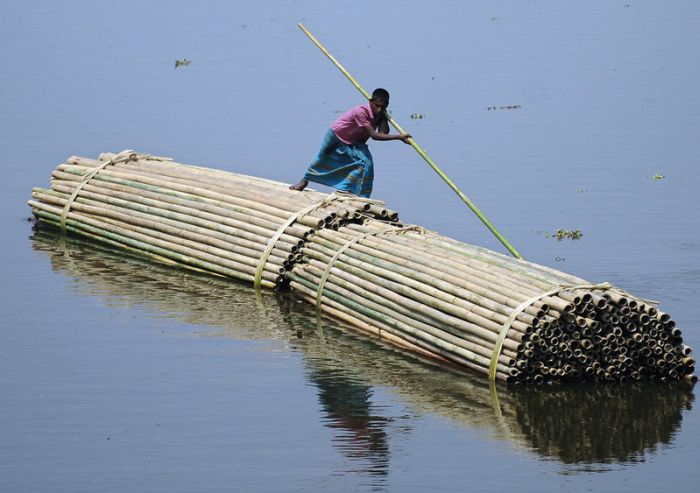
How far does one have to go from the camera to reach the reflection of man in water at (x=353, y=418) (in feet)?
40.5

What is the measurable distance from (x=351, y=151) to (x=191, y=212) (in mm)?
2010

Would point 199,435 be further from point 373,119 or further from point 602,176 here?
point 602,176

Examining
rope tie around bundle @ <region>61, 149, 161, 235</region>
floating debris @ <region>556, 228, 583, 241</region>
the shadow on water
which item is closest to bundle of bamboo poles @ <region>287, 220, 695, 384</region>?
the shadow on water

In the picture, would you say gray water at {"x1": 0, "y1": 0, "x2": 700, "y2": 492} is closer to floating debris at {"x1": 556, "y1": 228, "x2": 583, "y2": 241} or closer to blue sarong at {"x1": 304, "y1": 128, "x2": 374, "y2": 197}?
floating debris at {"x1": 556, "y1": 228, "x2": 583, "y2": 241}

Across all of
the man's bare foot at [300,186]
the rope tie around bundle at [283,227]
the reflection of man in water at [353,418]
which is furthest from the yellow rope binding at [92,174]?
the reflection of man in water at [353,418]

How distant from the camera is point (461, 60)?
111ft

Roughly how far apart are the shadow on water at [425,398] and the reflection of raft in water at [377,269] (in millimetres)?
212

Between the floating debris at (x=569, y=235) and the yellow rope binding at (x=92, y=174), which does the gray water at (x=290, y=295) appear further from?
the yellow rope binding at (x=92, y=174)

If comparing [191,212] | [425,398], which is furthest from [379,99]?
[425,398]

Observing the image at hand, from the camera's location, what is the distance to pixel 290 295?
678 inches

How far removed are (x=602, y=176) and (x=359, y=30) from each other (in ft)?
54.0

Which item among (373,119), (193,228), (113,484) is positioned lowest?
(113,484)

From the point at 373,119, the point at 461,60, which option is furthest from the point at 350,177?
the point at 461,60

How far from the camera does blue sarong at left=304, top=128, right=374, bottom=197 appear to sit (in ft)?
59.5
